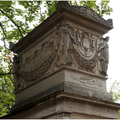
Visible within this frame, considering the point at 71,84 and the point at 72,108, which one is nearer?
the point at 72,108

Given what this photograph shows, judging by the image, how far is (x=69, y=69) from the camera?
8828 millimetres

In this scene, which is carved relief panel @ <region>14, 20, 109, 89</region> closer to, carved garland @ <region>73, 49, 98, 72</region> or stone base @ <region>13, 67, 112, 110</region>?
A: carved garland @ <region>73, 49, 98, 72</region>

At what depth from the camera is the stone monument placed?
830 centimetres

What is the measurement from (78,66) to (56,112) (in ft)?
7.35

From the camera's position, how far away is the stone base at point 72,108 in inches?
308

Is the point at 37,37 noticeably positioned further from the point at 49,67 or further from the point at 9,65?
the point at 9,65

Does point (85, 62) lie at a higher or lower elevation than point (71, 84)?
higher

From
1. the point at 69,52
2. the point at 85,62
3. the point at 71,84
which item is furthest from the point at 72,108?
the point at 69,52

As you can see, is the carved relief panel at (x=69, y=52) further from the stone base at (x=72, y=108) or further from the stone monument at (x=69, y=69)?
the stone base at (x=72, y=108)

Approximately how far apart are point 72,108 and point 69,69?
162 cm

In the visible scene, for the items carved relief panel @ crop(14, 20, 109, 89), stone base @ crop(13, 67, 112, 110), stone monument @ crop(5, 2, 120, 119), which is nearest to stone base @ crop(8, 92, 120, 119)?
stone monument @ crop(5, 2, 120, 119)

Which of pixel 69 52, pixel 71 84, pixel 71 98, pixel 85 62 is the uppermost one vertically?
pixel 69 52

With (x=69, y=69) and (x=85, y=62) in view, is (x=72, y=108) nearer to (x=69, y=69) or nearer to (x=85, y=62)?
(x=69, y=69)

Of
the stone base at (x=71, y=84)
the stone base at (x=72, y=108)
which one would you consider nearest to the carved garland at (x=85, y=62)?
the stone base at (x=71, y=84)
